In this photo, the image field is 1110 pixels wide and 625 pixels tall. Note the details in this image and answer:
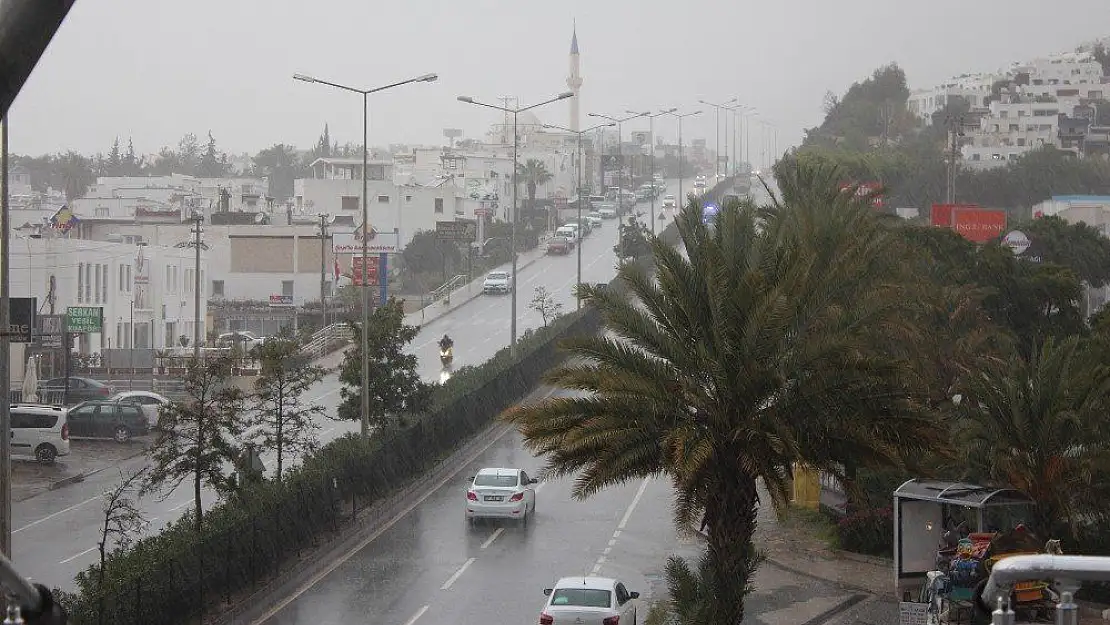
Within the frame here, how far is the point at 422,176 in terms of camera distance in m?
132

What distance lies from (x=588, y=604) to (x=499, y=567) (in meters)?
6.20

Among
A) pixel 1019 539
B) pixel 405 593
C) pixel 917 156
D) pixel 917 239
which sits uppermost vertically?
pixel 917 156

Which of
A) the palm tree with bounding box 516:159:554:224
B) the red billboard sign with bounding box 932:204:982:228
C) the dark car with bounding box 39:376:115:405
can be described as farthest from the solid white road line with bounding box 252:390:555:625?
the palm tree with bounding box 516:159:554:224

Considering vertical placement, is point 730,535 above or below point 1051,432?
below

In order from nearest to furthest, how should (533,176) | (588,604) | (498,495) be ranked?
(588,604), (498,495), (533,176)

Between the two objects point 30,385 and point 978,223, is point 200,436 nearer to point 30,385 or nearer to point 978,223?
point 30,385

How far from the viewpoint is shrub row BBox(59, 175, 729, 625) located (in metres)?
17.2

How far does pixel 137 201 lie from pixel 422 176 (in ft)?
117

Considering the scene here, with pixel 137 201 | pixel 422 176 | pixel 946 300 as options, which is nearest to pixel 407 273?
pixel 137 201

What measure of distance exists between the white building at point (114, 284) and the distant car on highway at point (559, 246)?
29844mm

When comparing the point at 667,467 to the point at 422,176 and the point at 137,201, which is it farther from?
the point at 422,176

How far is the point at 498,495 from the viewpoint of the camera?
27906 millimetres

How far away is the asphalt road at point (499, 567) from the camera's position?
21.1 meters

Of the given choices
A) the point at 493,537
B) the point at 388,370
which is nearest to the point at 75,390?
the point at 388,370
